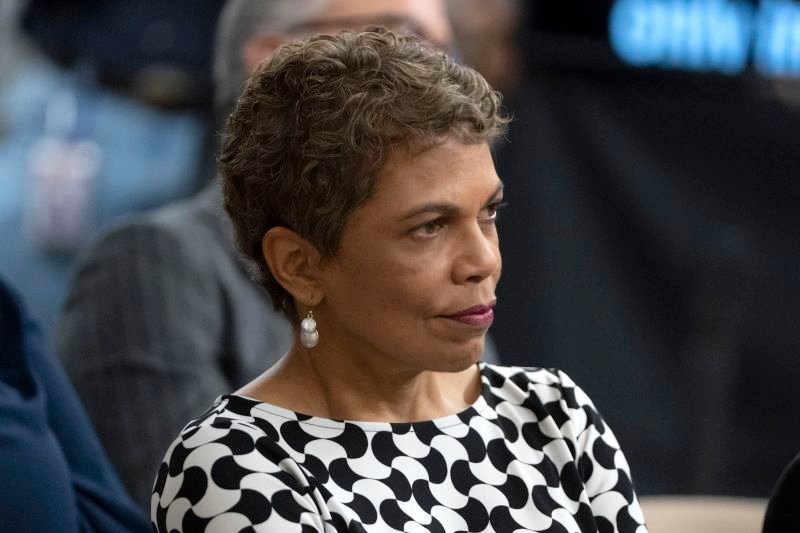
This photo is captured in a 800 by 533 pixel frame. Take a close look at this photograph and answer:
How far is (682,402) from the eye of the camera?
471 cm

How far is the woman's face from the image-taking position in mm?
1637

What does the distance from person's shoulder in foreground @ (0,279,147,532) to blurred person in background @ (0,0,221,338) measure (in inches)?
99.4

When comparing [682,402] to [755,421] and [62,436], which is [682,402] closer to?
[755,421]

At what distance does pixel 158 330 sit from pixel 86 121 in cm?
225

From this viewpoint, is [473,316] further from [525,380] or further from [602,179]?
[602,179]

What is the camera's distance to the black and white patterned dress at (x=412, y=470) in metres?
1.61

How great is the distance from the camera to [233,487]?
1601 mm

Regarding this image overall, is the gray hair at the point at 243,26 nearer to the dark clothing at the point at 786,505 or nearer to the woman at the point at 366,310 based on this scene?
the woman at the point at 366,310

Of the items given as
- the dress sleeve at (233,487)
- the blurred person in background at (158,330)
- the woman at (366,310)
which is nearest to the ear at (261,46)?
the blurred person in background at (158,330)

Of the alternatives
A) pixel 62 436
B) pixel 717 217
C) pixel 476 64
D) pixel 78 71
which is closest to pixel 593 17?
pixel 476 64

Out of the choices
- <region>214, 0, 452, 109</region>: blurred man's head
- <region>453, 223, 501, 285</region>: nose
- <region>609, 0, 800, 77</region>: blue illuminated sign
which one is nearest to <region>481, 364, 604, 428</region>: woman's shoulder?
<region>453, 223, 501, 285</region>: nose

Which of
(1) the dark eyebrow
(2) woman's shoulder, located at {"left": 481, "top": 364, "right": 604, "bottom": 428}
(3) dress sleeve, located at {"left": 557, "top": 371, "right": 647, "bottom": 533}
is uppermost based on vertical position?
(1) the dark eyebrow

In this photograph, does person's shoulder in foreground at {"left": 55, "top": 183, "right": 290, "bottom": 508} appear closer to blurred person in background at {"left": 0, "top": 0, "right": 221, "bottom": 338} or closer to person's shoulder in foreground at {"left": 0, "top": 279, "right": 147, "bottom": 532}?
person's shoulder in foreground at {"left": 0, "top": 279, "right": 147, "bottom": 532}

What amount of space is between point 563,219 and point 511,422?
9.48ft
